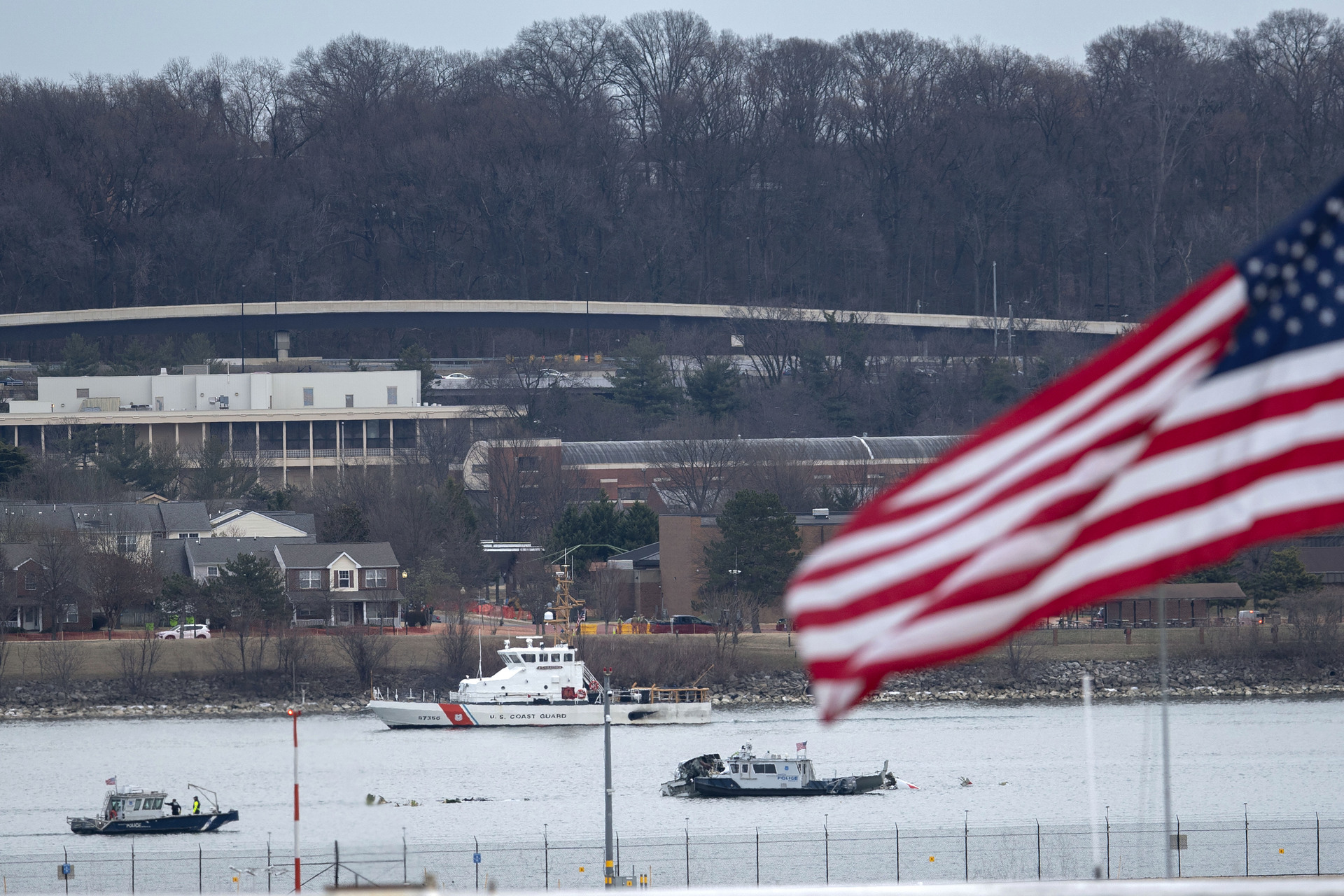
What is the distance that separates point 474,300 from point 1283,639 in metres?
76.0

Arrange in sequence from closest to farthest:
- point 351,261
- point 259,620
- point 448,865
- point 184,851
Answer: point 448,865, point 184,851, point 259,620, point 351,261

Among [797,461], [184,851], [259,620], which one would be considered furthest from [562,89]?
[184,851]

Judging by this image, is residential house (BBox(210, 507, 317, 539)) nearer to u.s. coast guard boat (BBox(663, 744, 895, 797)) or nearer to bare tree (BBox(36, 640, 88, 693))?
bare tree (BBox(36, 640, 88, 693))

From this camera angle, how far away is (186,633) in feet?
210

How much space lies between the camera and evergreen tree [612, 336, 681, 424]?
338ft

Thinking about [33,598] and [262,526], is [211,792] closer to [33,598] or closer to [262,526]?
[33,598]

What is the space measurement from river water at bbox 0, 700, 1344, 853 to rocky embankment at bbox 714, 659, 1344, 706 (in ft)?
4.27

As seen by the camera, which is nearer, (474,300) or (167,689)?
(167,689)

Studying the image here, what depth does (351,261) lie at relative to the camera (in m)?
139

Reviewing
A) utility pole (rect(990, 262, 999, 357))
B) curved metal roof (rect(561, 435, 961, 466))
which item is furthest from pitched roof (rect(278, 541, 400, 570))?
utility pole (rect(990, 262, 999, 357))

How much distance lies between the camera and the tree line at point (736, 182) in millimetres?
132000

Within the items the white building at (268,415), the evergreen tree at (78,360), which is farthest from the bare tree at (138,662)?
the evergreen tree at (78,360)

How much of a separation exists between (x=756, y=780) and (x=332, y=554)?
28.2m

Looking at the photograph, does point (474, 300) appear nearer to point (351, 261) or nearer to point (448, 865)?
point (351, 261)
